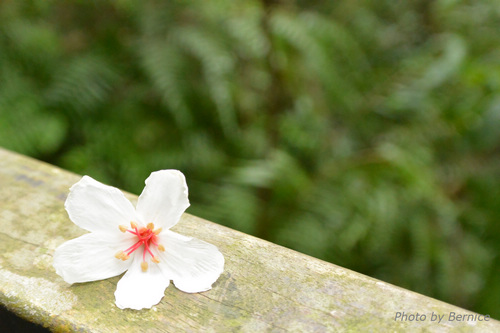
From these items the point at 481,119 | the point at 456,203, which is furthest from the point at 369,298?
the point at 456,203

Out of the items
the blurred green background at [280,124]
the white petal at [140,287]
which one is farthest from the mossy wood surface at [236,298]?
the blurred green background at [280,124]

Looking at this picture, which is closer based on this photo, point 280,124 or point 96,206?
point 96,206

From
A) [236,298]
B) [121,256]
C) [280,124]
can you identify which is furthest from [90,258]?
[280,124]

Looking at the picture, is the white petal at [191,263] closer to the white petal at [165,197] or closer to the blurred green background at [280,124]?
the white petal at [165,197]

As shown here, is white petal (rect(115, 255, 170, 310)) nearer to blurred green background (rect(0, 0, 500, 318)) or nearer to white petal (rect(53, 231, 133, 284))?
white petal (rect(53, 231, 133, 284))

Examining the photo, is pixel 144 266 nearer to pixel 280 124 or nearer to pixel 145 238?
pixel 145 238

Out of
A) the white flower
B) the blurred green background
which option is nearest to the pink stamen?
the white flower
